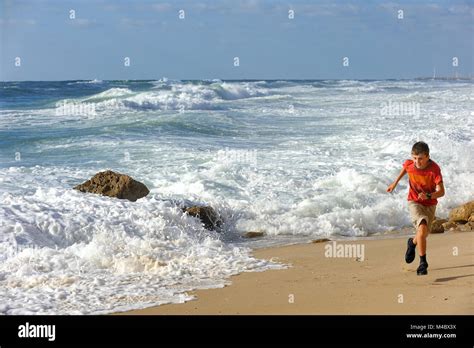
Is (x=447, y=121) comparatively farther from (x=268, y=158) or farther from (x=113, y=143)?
(x=113, y=143)

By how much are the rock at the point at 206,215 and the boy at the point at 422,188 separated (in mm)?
4165

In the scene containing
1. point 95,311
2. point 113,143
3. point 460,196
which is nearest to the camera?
point 95,311

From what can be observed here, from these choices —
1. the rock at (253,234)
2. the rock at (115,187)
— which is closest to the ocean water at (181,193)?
the rock at (253,234)

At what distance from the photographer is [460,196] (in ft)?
43.4

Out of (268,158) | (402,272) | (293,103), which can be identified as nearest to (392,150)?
(268,158)

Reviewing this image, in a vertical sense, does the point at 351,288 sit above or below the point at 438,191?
below

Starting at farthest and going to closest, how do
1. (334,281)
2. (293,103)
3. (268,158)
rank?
1. (293,103)
2. (268,158)
3. (334,281)

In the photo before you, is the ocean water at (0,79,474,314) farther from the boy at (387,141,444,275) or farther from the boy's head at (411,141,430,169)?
the boy's head at (411,141,430,169)

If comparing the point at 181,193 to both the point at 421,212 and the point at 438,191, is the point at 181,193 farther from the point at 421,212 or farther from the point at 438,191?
the point at 438,191

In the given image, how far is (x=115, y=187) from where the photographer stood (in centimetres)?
1114

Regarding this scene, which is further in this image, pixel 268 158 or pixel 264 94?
pixel 264 94

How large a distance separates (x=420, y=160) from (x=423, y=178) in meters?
0.21

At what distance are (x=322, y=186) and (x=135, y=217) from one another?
4.69m

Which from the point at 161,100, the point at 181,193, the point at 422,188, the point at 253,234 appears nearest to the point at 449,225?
the point at 253,234
